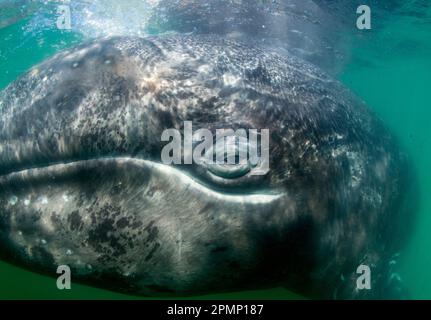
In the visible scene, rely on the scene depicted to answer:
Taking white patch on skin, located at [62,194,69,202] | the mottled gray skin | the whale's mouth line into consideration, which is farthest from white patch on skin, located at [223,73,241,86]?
white patch on skin, located at [62,194,69,202]

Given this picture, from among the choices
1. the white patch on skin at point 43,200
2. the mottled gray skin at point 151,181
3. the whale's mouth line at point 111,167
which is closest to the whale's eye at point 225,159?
the mottled gray skin at point 151,181

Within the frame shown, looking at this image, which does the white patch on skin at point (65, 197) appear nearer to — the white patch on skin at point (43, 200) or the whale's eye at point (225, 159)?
the white patch on skin at point (43, 200)

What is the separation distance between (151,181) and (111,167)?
53 cm

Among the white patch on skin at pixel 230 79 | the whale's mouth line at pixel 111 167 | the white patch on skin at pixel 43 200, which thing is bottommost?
the white patch on skin at pixel 43 200

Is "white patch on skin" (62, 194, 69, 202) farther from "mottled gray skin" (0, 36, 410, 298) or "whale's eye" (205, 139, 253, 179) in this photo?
"whale's eye" (205, 139, 253, 179)

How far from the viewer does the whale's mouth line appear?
4648 millimetres

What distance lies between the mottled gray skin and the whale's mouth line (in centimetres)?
1

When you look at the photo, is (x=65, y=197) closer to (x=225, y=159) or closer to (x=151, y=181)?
(x=151, y=181)

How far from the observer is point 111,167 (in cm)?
463

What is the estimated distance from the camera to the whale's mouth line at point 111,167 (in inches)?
183

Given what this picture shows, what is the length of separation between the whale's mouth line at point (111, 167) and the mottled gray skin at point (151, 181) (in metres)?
0.01

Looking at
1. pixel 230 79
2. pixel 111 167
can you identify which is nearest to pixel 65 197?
pixel 111 167
